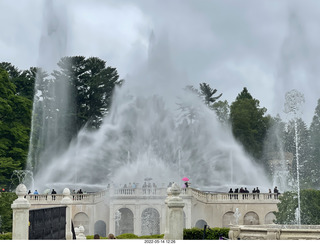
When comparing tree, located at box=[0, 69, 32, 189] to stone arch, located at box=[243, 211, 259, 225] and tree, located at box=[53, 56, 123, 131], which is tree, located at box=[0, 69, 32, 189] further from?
stone arch, located at box=[243, 211, 259, 225]

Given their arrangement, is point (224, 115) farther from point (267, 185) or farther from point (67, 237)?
point (67, 237)

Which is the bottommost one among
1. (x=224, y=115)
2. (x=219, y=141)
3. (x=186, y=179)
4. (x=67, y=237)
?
(x=67, y=237)

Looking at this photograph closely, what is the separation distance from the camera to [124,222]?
45.8 meters

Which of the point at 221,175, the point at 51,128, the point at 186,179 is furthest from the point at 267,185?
the point at 51,128

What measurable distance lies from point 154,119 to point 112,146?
14.9 ft

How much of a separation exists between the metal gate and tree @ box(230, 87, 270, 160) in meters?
54.6

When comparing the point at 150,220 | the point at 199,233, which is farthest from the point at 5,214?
the point at 199,233

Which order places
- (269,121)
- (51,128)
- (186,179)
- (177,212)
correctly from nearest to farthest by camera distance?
(177,212) < (186,179) < (51,128) < (269,121)

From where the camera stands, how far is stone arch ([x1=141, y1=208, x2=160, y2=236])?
4519cm

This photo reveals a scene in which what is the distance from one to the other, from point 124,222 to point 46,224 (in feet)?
92.5

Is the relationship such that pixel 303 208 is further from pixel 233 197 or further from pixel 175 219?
pixel 175 219

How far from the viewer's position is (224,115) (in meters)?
78.2

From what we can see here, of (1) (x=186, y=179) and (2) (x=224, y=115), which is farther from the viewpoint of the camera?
(2) (x=224, y=115)

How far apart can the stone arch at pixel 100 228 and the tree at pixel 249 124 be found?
3073 centimetres
